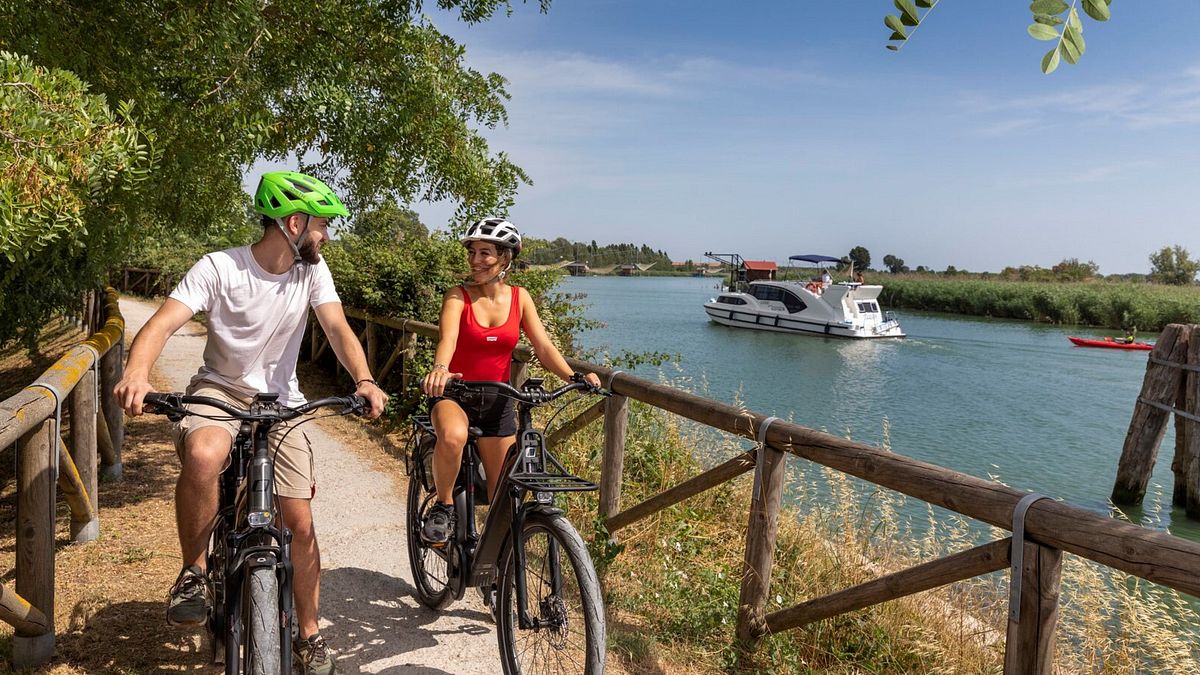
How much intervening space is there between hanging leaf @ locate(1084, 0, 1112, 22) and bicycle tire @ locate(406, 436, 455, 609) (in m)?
3.46

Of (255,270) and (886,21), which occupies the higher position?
(886,21)

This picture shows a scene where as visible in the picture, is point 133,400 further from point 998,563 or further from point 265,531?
point 998,563

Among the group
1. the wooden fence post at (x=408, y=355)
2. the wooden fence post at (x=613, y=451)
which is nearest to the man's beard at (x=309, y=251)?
the wooden fence post at (x=613, y=451)

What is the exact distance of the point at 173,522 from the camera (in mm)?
5605

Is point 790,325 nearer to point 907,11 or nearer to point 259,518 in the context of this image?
point 259,518

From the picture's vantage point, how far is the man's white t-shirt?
2914 mm

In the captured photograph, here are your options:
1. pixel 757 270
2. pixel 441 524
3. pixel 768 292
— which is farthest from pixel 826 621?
pixel 757 270

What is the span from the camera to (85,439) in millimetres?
4891

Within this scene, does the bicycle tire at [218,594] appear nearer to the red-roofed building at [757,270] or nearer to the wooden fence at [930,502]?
the wooden fence at [930,502]

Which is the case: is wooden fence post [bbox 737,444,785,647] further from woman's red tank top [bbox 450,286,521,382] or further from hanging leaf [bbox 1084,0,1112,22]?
hanging leaf [bbox 1084,0,1112,22]

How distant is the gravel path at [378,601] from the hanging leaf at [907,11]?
319 centimetres

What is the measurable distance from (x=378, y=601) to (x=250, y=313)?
83.3 inches

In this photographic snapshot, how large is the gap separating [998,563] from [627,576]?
2660 millimetres

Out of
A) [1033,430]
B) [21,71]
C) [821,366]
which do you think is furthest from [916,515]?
[821,366]
